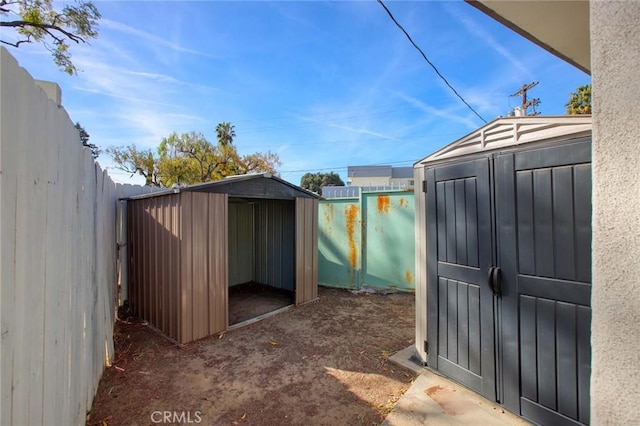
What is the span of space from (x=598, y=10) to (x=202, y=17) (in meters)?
4.47

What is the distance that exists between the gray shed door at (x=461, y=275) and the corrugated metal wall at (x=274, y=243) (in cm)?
351

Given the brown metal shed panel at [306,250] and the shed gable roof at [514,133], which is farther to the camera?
the brown metal shed panel at [306,250]

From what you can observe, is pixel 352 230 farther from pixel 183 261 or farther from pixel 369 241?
pixel 183 261

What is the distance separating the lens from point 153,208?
12.8 feet

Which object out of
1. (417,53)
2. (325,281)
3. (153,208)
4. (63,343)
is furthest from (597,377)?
(325,281)

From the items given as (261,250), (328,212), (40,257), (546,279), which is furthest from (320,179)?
(40,257)

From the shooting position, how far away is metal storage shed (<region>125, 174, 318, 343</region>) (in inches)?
138

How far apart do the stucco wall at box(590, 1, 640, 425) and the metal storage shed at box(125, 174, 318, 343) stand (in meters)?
3.64

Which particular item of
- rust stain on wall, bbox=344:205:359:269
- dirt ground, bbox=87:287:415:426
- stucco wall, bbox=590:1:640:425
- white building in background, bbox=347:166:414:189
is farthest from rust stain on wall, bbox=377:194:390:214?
white building in background, bbox=347:166:414:189

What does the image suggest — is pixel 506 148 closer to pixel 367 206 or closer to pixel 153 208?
pixel 367 206

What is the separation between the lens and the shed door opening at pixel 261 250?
5.89 m

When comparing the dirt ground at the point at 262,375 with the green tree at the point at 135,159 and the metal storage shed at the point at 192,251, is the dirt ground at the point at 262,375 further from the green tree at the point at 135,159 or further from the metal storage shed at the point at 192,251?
the green tree at the point at 135,159

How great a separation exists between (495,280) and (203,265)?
3358mm

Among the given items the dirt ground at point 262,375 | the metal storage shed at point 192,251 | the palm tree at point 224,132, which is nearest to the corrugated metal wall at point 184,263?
the metal storage shed at point 192,251
